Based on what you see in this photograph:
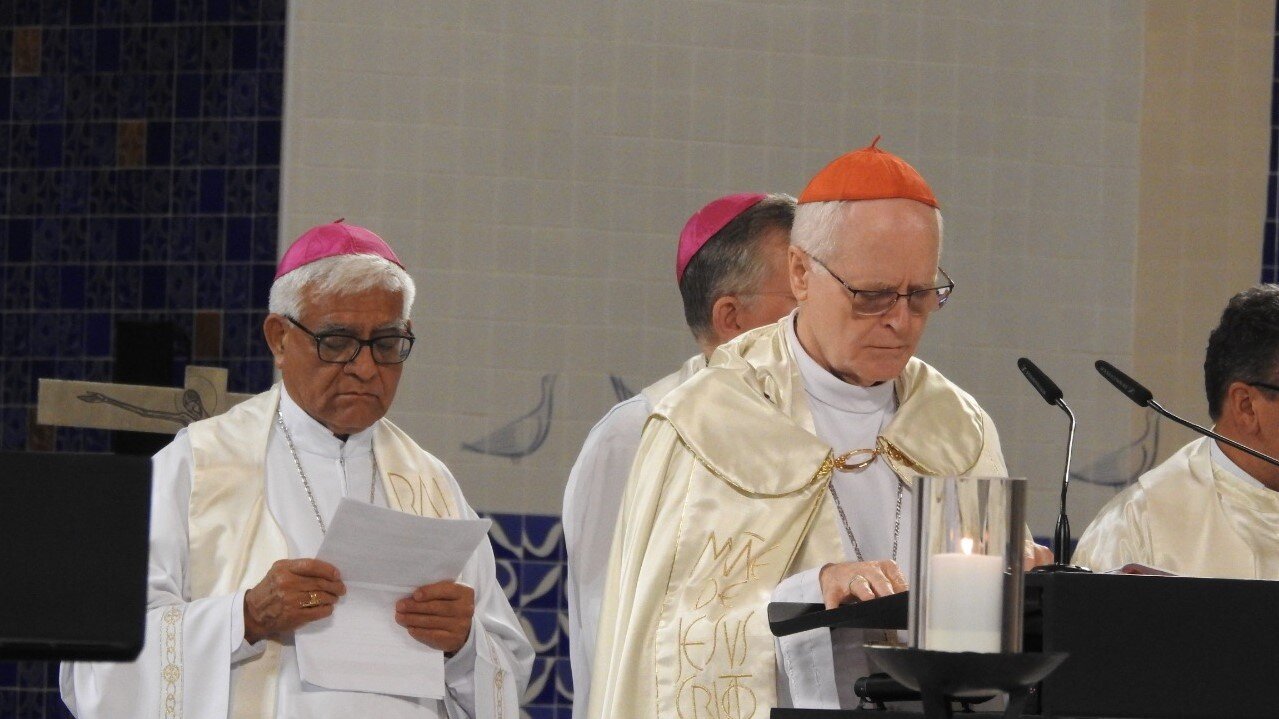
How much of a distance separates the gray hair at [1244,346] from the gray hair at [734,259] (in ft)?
3.79

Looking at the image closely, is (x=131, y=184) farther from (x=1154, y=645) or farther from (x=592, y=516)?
(x=1154, y=645)

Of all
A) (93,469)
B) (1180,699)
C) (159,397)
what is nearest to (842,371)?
(1180,699)

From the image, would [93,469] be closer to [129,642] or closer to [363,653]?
[129,642]

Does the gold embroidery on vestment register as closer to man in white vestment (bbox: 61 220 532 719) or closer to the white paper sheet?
man in white vestment (bbox: 61 220 532 719)

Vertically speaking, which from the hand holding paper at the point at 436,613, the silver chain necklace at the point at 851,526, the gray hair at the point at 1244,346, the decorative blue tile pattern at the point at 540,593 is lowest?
the decorative blue tile pattern at the point at 540,593

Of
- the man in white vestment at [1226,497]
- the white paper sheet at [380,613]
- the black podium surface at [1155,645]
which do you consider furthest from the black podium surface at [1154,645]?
the man in white vestment at [1226,497]

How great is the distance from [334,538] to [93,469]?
158 cm

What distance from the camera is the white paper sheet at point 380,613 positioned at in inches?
146

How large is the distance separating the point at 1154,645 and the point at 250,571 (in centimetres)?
236

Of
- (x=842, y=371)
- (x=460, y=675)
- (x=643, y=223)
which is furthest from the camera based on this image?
(x=643, y=223)

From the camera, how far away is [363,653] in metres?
3.83

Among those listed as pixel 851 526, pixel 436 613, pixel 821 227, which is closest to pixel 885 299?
pixel 821 227

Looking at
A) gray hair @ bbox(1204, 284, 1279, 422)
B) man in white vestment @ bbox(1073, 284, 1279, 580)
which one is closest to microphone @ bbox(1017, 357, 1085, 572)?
man in white vestment @ bbox(1073, 284, 1279, 580)

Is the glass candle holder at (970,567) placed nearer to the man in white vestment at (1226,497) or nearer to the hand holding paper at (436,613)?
the hand holding paper at (436,613)
